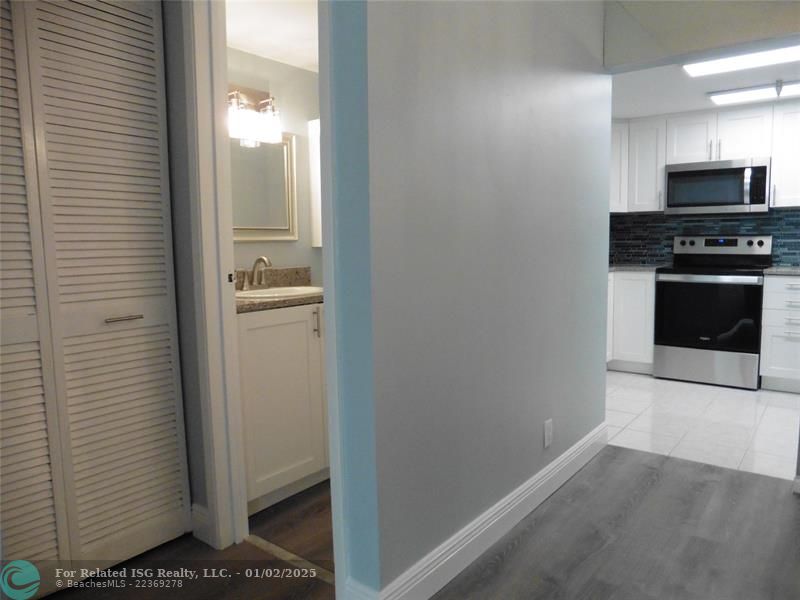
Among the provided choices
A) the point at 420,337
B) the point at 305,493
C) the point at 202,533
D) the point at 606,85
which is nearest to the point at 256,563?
the point at 202,533

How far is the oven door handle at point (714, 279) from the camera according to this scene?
4.00m

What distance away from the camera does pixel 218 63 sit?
6.21 ft

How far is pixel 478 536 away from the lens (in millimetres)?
1898

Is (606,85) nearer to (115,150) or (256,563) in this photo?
(115,150)

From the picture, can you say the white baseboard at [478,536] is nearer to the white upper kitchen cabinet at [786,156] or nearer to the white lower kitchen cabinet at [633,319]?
the white lower kitchen cabinet at [633,319]

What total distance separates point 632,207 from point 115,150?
4.14m

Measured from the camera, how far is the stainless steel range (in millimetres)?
4047

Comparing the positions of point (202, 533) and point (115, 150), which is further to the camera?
point (202, 533)

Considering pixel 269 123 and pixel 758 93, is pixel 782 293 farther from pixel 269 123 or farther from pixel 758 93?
pixel 269 123

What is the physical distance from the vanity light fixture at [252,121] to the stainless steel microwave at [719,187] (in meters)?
3.27

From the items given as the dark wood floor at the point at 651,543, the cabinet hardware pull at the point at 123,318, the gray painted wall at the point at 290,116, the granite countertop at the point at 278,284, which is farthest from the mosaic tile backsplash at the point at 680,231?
the cabinet hardware pull at the point at 123,318

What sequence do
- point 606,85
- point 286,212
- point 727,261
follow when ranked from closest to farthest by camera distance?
point 606,85
point 286,212
point 727,261

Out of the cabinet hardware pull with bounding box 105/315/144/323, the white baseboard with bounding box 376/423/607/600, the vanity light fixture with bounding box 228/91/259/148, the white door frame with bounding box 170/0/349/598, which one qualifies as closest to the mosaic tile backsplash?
the white baseboard with bounding box 376/423/607/600

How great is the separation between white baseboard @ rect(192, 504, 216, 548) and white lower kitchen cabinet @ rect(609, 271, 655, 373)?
12.2 ft
